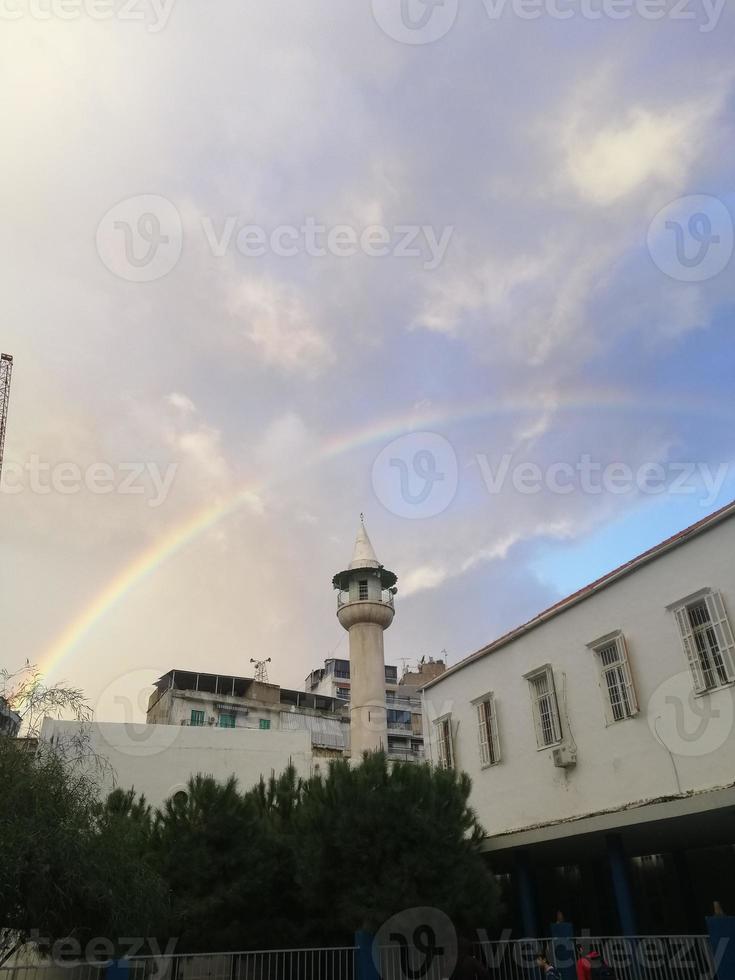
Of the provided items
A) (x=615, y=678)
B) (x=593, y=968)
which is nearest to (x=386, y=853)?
(x=593, y=968)

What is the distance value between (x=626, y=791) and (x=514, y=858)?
3.50 m

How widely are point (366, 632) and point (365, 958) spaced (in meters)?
22.5

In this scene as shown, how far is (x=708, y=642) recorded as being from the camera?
41.8 ft

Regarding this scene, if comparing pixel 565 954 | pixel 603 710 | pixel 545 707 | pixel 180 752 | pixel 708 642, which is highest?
pixel 180 752

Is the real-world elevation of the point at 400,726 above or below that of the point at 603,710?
above

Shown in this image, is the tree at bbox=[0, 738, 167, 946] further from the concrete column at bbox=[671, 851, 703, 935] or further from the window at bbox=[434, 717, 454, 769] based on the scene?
the concrete column at bbox=[671, 851, 703, 935]

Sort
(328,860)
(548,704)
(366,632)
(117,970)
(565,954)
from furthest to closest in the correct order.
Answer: (366,632), (548,704), (328,860), (565,954), (117,970)

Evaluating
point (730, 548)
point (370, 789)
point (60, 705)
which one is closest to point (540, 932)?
point (370, 789)

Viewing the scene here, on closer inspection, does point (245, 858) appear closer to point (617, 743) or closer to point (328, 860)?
point (328, 860)

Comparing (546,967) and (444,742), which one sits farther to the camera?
(444,742)

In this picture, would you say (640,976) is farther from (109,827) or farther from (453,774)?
(109,827)

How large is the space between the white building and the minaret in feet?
40.5

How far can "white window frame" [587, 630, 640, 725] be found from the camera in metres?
13.9

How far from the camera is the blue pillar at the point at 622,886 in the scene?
12.5 m
